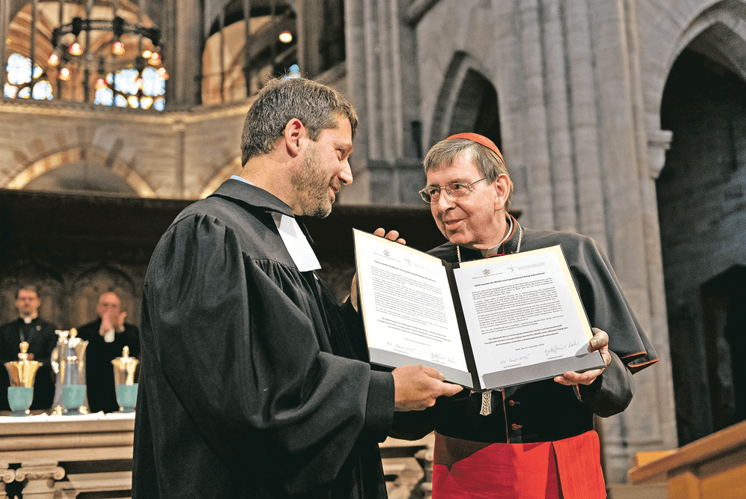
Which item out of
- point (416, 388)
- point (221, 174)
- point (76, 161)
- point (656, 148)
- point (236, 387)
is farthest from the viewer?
point (76, 161)

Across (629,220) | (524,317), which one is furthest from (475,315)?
(629,220)

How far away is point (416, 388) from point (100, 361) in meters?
5.67

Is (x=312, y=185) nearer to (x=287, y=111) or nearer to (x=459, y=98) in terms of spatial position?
(x=287, y=111)

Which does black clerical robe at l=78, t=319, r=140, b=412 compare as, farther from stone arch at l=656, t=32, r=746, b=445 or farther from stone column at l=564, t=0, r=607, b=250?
stone arch at l=656, t=32, r=746, b=445

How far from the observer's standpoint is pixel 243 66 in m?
16.9

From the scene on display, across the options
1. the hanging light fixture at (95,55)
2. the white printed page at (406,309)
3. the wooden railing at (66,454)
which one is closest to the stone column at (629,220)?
the wooden railing at (66,454)

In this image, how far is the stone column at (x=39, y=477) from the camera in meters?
3.22

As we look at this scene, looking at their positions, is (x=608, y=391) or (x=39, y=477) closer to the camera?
(x=608, y=391)

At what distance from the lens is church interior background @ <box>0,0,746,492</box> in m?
8.23

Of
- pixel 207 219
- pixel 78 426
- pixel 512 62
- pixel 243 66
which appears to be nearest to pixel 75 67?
pixel 243 66

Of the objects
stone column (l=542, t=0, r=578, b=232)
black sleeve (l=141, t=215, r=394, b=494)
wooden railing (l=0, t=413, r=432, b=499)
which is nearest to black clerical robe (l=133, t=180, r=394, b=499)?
black sleeve (l=141, t=215, r=394, b=494)

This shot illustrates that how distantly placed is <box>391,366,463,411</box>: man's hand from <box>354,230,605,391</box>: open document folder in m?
0.06

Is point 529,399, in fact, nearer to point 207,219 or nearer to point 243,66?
point 207,219

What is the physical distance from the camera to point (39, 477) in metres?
3.26
